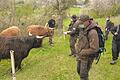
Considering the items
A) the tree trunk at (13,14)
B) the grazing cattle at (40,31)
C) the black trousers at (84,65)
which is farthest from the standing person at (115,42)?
the tree trunk at (13,14)

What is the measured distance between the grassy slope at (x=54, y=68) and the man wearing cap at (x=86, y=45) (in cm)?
266

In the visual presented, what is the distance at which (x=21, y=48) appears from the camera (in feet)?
41.9

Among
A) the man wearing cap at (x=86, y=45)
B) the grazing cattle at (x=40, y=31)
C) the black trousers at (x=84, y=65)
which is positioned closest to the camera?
the man wearing cap at (x=86, y=45)

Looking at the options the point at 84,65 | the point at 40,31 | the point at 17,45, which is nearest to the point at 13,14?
the point at 40,31

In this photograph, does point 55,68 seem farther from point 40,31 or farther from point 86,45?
point 86,45

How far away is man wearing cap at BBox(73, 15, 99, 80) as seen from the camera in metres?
7.98

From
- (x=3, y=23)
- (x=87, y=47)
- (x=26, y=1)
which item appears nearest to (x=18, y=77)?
(x=87, y=47)

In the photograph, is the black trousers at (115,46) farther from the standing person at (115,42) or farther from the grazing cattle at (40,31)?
the grazing cattle at (40,31)

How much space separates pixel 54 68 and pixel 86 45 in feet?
14.8

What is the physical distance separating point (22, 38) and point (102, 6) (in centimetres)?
2850

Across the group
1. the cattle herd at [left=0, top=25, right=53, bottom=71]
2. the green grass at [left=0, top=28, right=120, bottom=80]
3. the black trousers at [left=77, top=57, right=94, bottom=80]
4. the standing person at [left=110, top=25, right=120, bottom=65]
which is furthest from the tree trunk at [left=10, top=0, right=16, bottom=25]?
the black trousers at [left=77, top=57, right=94, bottom=80]

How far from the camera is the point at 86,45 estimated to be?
26.8 ft

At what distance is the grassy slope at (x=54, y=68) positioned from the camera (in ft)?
37.3

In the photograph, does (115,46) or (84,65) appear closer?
(84,65)
